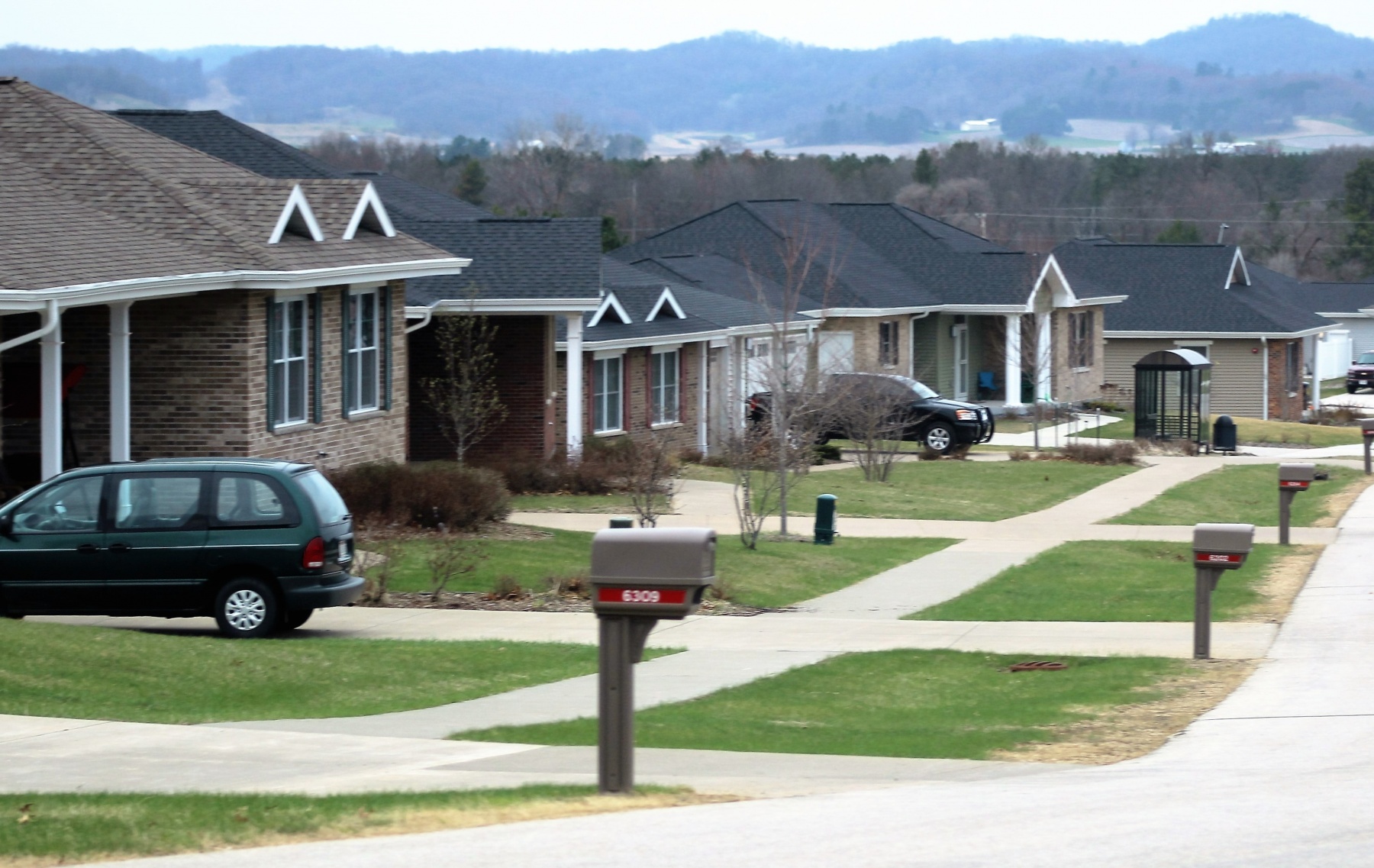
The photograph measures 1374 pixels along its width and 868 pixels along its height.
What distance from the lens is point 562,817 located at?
7.62m

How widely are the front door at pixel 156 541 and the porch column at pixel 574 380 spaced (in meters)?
15.3

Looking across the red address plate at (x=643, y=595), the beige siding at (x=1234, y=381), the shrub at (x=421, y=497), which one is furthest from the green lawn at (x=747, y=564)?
the beige siding at (x=1234, y=381)

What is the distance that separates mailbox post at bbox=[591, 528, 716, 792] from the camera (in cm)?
782

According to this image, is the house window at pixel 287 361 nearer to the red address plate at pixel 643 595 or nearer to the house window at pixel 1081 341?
the red address plate at pixel 643 595

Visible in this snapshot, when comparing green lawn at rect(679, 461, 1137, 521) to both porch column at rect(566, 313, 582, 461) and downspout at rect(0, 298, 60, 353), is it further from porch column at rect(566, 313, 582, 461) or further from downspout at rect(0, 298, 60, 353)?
downspout at rect(0, 298, 60, 353)

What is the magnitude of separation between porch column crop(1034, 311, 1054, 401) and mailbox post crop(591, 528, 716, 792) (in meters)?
33.7

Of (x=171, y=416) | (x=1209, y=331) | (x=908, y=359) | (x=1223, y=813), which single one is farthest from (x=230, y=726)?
(x=1209, y=331)

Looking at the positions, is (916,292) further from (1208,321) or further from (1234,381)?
(1234,381)

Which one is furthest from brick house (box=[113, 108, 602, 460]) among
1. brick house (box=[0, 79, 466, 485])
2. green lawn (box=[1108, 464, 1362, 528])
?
green lawn (box=[1108, 464, 1362, 528])

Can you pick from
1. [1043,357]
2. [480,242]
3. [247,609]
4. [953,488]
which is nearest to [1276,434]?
[1043,357]

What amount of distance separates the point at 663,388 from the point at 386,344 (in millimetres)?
10630

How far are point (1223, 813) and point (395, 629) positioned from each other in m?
9.18

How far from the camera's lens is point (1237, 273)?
58.7 meters

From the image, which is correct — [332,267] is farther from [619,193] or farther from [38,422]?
[619,193]
